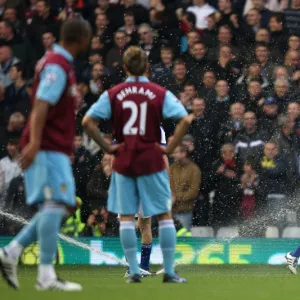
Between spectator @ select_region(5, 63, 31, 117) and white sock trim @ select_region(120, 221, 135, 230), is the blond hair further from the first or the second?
spectator @ select_region(5, 63, 31, 117)

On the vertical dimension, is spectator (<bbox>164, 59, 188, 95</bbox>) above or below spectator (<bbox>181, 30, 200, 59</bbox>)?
below

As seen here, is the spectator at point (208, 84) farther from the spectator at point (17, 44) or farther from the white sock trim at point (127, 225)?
the white sock trim at point (127, 225)

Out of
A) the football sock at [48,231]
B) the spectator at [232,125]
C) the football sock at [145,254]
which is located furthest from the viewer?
the spectator at [232,125]

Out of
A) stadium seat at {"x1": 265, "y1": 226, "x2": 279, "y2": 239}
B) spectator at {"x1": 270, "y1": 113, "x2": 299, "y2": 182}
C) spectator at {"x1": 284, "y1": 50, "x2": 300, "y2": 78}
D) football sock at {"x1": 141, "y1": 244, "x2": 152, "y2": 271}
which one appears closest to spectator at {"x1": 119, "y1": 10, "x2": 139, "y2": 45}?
spectator at {"x1": 284, "y1": 50, "x2": 300, "y2": 78}

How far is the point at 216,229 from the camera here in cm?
1594

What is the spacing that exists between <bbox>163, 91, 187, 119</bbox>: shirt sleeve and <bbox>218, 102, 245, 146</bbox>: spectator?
6.41 m

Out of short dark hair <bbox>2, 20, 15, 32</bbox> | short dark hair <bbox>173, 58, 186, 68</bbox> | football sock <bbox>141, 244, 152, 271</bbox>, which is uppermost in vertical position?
short dark hair <bbox>2, 20, 15, 32</bbox>

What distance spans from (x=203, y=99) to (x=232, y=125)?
613 millimetres

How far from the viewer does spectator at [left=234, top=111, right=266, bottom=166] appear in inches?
622

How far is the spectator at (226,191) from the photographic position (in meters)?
15.8

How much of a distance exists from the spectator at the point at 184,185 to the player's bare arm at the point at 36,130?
24.6 ft

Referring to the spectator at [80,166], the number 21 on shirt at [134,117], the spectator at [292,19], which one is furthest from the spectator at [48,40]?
the number 21 on shirt at [134,117]

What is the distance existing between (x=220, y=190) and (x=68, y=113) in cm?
767

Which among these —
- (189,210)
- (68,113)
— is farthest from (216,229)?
(68,113)
